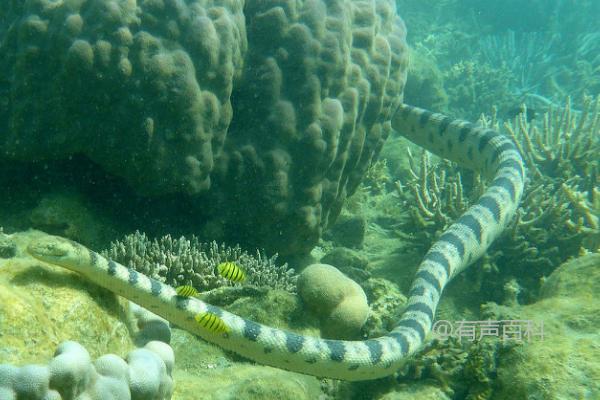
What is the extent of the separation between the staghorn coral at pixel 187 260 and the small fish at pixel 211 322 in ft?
4.12

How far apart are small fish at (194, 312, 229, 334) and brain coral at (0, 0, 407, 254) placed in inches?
66.2

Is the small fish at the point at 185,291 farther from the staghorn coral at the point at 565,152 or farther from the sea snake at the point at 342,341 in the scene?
the staghorn coral at the point at 565,152

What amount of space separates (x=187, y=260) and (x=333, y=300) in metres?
1.54

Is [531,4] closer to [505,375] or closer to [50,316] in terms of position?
[505,375]

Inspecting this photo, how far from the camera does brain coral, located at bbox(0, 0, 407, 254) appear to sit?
13.5 feet

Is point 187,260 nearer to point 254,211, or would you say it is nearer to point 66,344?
point 254,211

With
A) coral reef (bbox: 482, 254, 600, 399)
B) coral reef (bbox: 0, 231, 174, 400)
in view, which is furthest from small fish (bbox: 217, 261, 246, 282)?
coral reef (bbox: 482, 254, 600, 399)

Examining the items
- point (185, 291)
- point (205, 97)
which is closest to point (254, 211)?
point (205, 97)

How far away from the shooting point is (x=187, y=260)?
4.46m

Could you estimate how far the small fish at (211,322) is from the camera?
3160mm

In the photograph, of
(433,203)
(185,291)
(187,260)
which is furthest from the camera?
(433,203)

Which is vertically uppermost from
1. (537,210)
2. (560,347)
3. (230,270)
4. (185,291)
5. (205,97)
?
(537,210)

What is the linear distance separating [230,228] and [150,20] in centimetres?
229

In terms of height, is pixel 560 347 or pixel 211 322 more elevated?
pixel 560 347
